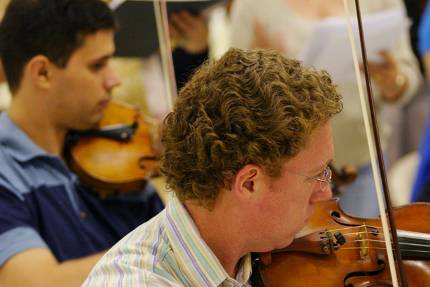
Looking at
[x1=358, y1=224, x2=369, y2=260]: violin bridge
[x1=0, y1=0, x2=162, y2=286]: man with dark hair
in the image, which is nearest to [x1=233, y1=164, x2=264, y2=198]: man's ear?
[x1=358, y1=224, x2=369, y2=260]: violin bridge

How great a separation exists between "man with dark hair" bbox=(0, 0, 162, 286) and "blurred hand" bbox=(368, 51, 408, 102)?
1.03 m

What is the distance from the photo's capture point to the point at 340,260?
3.91 feet

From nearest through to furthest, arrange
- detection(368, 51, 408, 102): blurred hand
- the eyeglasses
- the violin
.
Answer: the eyeglasses → the violin → detection(368, 51, 408, 102): blurred hand

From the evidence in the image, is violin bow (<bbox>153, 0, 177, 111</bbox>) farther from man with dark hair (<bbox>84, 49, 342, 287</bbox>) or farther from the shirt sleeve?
man with dark hair (<bbox>84, 49, 342, 287</bbox>)

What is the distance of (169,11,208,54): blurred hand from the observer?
7.41 feet

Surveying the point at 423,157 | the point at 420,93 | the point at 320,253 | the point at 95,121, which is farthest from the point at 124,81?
the point at 420,93

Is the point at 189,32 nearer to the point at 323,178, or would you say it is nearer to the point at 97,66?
the point at 97,66

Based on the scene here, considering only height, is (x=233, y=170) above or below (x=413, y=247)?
above

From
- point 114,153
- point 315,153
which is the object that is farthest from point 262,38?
point 315,153

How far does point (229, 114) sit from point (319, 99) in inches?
5.6

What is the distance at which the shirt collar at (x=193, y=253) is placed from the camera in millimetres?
1052

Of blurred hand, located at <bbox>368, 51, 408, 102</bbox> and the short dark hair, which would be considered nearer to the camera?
the short dark hair

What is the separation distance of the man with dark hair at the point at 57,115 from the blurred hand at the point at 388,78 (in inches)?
40.4

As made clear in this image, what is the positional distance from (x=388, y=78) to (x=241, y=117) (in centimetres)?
152
